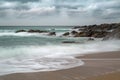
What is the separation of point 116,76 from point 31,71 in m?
2.58

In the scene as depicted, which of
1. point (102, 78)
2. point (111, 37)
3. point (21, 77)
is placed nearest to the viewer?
point (102, 78)

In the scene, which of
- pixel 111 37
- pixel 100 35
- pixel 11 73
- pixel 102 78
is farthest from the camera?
pixel 100 35

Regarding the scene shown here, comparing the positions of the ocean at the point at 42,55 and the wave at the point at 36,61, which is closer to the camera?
the wave at the point at 36,61

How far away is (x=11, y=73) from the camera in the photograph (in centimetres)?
661

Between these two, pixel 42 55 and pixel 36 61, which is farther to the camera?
pixel 42 55

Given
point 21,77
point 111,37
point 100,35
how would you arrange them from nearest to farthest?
point 21,77
point 111,37
point 100,35

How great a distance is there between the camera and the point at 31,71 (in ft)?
22.5

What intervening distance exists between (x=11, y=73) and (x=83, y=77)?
2179 millimetres

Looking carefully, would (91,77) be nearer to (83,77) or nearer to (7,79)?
(83,77)

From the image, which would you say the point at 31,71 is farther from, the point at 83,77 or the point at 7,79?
the point at 83,77

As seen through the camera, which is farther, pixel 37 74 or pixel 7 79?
pixel 37 74

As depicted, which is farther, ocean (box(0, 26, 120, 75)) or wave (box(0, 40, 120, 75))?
ocean (box(0, 26, 120, 75))

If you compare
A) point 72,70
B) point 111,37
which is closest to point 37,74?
point 72,70

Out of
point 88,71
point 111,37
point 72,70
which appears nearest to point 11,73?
point 72,70
